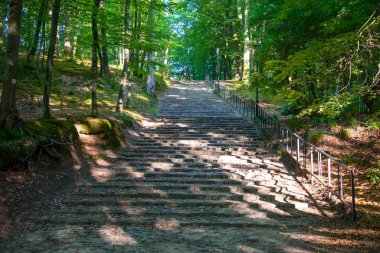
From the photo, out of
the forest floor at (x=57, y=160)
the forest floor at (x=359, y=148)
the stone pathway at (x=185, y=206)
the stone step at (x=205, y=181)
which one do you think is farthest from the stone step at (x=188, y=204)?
the forest floor at (x=359, y=148)

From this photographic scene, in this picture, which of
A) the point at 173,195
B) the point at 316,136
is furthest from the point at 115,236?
the point at 316,136

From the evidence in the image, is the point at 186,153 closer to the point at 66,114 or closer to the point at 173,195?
the point at 173,195

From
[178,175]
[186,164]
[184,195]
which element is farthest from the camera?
[186,164]

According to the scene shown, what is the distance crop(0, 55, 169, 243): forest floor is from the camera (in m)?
7.24

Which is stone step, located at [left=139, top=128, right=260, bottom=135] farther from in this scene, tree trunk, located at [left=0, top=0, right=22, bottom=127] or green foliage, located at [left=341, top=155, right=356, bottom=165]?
tree trunk, located at [left=0, top=0, right=22, bottom=127]

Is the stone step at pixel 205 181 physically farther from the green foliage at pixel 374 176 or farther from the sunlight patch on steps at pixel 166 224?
the sunlight patch on steps at pixel 166 224

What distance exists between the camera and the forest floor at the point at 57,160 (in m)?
7.24

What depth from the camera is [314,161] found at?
36.1ft

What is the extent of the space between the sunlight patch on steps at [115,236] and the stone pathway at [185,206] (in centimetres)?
2

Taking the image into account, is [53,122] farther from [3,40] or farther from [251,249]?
[3,40]

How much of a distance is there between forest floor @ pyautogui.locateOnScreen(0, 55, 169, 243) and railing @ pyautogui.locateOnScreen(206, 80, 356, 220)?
6373 mm

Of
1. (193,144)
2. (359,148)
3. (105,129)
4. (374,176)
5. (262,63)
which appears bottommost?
(193,144)

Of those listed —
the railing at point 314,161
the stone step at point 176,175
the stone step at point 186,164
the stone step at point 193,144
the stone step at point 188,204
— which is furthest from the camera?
the stone step at point 193,144

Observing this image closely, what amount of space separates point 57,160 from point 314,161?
26.9ft
